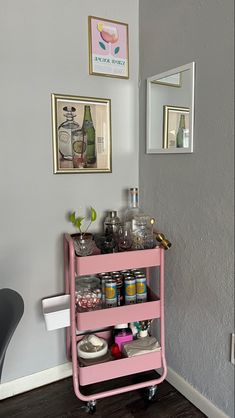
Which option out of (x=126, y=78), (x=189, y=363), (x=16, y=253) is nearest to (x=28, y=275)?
(x=16, y=253)

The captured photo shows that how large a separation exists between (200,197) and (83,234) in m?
0.59

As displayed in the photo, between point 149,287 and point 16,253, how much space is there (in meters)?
0.72

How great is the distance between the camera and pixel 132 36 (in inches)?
72.4

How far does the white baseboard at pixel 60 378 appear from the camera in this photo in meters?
1.57

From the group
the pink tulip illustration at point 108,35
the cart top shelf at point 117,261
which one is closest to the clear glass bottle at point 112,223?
the cart top shelf at point 117,261

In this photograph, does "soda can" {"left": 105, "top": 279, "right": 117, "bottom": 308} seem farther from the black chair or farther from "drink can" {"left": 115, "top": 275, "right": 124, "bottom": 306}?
the black chair

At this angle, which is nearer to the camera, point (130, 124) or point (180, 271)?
point (180, 271)

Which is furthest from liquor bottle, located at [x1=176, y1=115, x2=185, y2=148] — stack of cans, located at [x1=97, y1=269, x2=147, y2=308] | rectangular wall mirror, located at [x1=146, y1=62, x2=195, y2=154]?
stack of cans, located at [x1=97, y1=269, x2=147, y2=308]

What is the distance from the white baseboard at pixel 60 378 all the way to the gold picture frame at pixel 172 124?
1.15m

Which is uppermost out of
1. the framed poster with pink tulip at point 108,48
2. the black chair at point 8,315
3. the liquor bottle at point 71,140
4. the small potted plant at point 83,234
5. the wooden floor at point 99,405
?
the framed poster with pink tulip at point 108,48

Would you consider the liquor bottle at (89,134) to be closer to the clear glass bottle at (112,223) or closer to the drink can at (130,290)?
the clear glass bottle at (112,223)

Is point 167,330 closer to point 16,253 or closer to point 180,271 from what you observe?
point 180,271

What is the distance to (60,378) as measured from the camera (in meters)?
→ 1.83

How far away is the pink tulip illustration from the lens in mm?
1745
